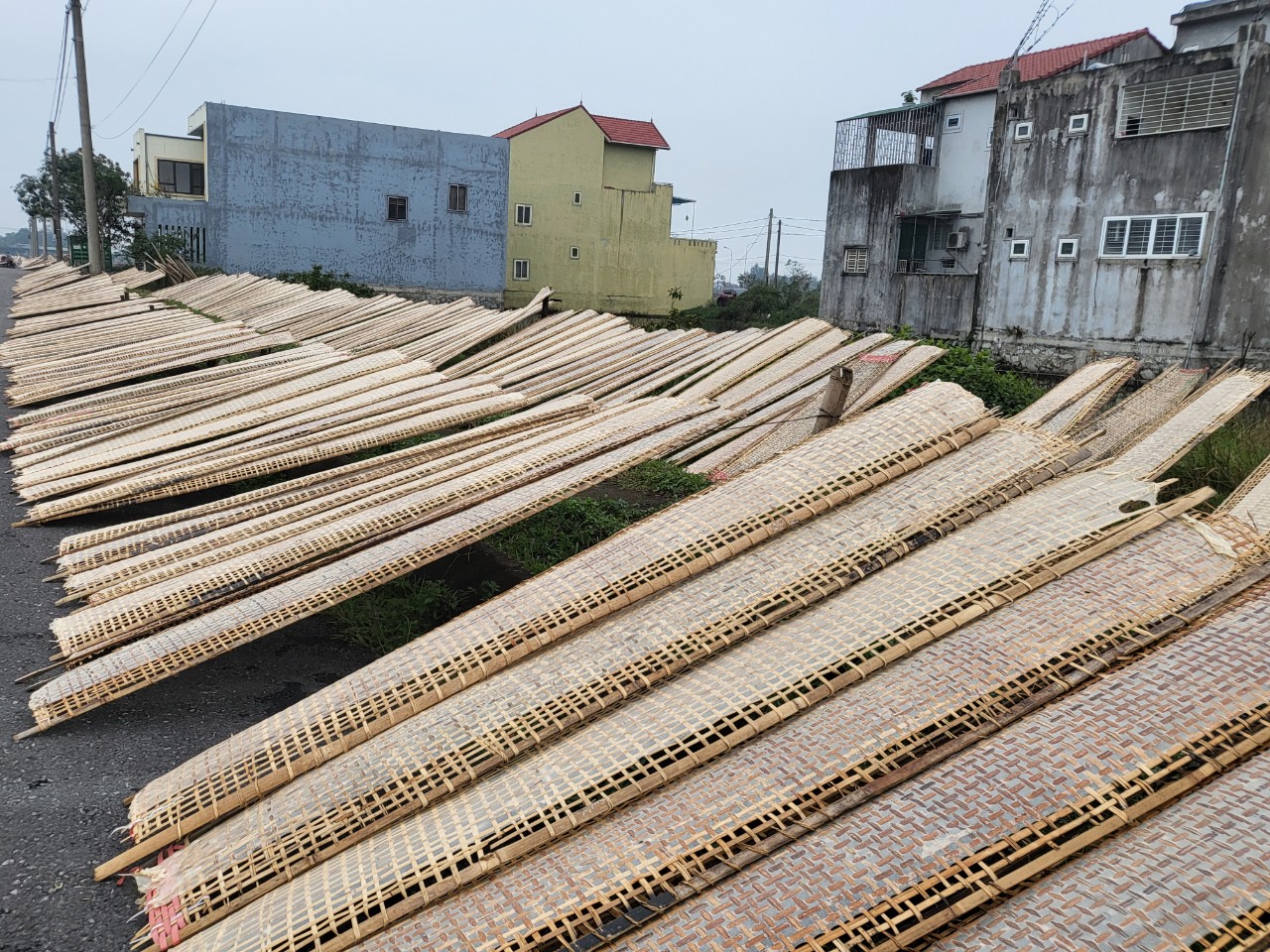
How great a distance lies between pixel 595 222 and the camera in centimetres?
3130

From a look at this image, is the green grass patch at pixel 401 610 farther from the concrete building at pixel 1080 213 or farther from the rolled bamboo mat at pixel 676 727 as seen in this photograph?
the concrete building at pixel 1080 213


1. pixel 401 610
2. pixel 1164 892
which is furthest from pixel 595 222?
pixel 1164 892

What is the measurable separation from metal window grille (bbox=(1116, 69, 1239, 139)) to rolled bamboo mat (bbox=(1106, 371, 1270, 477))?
8388 millimetres

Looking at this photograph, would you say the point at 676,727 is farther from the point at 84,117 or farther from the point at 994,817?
the point at 84,117

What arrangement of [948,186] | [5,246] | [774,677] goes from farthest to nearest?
[5,246] → [948,186] → [774,677]

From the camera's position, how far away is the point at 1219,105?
1212 cm

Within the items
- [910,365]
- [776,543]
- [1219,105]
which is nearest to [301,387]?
[910,365]

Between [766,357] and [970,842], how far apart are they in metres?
6.28

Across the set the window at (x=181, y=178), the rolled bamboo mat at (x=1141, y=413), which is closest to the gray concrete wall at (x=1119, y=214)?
the rolled bamboo mat at (x=1141, y=413)

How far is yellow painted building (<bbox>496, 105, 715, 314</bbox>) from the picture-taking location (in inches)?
1172

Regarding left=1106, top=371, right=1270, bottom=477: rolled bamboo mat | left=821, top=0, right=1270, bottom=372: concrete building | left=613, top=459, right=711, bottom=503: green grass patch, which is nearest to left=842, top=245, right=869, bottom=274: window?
left=821, top=0, right=1270, bottom=372: concrete building

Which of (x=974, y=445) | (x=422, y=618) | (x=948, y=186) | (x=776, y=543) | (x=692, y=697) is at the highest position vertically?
(x=948, y=186)

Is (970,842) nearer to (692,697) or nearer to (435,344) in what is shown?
(692,697)

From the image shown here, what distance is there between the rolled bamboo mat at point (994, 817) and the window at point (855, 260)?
1718 cm
